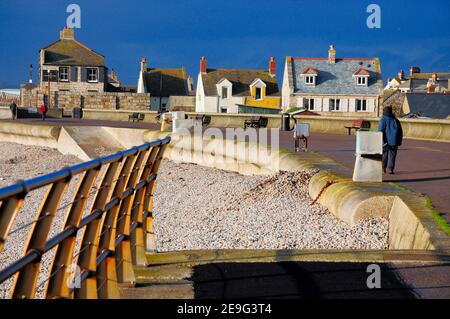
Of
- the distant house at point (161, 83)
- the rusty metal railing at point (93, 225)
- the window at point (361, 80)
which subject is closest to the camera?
the rusty metal railing at point (93, 225)

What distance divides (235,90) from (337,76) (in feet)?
41.1

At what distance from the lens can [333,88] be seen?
310 feet

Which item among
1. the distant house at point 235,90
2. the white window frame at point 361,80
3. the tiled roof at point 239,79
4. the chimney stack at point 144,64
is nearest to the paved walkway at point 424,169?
the white window frame at point 361,80

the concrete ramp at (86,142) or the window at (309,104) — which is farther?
the window at (309,104)

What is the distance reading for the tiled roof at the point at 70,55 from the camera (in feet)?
308

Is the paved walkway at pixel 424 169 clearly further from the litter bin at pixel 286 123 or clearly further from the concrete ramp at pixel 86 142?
the litter bin at pixel 286 123

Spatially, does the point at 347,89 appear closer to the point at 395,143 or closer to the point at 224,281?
the point at 395,143

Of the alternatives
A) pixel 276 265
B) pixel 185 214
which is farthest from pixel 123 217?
pixel 185 214

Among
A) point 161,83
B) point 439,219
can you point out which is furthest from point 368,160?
point 161,83

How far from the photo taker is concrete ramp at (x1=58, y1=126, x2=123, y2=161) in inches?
1350

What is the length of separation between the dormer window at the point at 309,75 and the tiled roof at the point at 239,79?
8137 millimetres

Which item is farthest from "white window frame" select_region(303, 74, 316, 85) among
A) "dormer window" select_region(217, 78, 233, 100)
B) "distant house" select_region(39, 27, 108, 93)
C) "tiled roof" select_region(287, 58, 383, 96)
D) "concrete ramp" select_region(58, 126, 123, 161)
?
"concrete ramp" select_region(58, 126, 123, 161)

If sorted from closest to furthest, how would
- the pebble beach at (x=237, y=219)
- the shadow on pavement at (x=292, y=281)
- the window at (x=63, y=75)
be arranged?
1. the shadow on pavement at (x=292, y=281)
2. the pebble beach at (x=237, y=219)
3. the window at (x=63, y=75)
